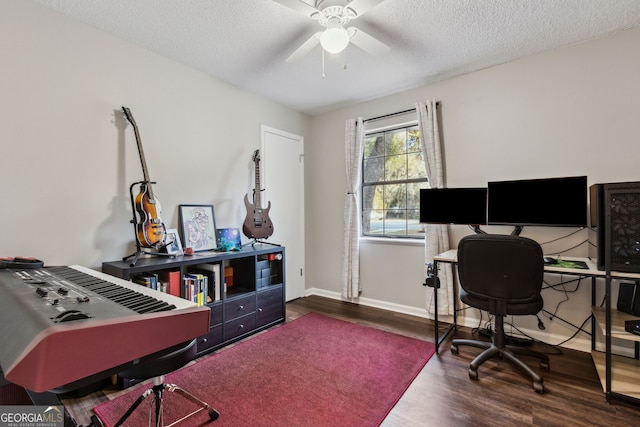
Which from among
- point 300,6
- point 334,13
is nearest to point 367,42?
point 334,13

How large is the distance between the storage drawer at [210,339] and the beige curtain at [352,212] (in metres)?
1.69

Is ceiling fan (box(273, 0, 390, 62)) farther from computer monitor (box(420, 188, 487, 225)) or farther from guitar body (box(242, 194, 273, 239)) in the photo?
guitar body (box(242, 194, 273, 239))

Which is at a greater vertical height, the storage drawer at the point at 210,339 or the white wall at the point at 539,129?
the white wall at the point at 539,129

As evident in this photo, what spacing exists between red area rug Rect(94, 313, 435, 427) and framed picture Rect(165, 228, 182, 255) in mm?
928

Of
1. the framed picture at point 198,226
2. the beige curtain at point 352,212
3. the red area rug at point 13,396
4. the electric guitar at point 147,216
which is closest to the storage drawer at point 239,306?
the framed picture at point 198,226

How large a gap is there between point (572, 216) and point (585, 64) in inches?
51.5

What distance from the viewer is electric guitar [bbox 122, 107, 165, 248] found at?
2.19 metres

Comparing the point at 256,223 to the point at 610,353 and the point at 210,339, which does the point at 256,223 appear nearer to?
the point at 210,339

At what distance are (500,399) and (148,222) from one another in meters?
2.68

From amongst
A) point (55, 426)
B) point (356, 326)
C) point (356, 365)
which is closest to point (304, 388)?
point (356, 365)

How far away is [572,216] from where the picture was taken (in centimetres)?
221

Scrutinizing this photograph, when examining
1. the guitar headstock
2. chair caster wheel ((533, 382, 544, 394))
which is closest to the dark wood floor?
chair caster wheel ((533, 382, 544, 394))

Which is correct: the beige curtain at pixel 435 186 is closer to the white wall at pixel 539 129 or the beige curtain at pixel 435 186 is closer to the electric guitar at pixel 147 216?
the white wall at pixel 539 129

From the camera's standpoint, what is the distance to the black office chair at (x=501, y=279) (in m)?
1.86
